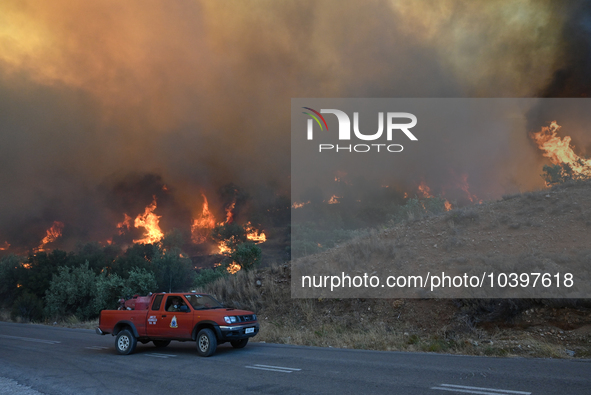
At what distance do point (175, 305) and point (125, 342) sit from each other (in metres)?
2.11

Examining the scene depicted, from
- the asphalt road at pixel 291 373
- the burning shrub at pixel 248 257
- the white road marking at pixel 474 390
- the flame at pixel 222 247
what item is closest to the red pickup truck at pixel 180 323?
the asphalt road at pixel 291 373

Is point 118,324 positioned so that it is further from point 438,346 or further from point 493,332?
point 493,332

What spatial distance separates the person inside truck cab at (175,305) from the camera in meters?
12.0

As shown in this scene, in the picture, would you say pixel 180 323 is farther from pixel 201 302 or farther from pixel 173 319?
pixel 201 302

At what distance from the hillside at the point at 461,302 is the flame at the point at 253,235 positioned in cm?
8515

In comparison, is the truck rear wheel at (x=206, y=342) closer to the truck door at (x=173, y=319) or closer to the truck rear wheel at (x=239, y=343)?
the truck door at (x=173, y=319)

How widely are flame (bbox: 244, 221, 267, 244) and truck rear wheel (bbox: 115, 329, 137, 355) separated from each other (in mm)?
95300

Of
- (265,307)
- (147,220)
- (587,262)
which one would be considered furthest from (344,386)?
(147,220)

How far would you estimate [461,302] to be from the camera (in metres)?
15.0

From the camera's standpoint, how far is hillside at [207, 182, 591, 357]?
1241 cm

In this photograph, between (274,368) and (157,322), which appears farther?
(157,322)

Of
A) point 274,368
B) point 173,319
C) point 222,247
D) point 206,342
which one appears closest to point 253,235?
point 222,247

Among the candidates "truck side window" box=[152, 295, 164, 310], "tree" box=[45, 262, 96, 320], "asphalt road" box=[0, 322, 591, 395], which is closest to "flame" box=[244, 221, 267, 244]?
"tree" box=[45, 262, 96, 320]

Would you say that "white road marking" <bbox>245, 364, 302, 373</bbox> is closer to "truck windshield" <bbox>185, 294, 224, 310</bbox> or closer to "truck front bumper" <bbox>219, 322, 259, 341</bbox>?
"truck front bumper" <bbox>219, 322, 259, 341</bbox>
